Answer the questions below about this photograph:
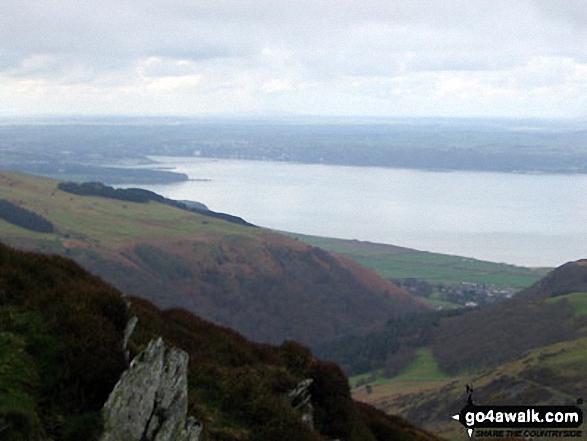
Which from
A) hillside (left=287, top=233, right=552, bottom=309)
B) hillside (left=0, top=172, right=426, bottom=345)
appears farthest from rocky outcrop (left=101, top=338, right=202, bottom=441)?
hillside (left=287, top=233, right=552, bottom=309)

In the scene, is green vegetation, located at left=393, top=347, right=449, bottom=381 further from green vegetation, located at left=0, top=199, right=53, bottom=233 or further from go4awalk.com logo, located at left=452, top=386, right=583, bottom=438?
green vegetation, located at left=0, top=199, right=53, bottom=233

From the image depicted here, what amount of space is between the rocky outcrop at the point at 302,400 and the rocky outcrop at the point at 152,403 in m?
5.45

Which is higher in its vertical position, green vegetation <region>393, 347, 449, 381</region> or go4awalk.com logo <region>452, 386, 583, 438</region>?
go4awalk.com logo <region>452, 386, 583, 438</region>

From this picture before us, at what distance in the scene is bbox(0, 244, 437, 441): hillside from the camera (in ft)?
43.3

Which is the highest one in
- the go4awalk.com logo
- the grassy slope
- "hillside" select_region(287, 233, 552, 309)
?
the go4awalk.com logo

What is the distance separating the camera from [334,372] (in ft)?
69.6

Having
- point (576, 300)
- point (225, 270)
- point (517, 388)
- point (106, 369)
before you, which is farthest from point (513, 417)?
point (225, 270)

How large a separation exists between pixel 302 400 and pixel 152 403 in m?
7.10

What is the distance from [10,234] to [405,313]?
89419mm

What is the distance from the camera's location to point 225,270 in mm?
170000

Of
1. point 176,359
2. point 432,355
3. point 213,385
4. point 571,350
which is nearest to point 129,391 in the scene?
point 176,359

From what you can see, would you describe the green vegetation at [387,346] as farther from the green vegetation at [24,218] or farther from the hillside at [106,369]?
the hillside at [106,369]

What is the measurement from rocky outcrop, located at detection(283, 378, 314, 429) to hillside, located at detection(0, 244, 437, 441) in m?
0.21

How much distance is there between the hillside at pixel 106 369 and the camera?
13195mm
